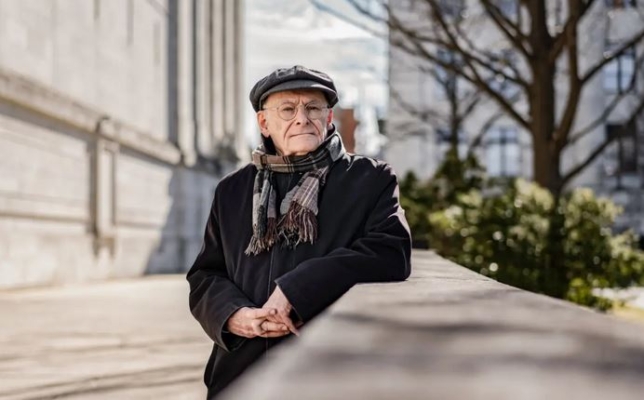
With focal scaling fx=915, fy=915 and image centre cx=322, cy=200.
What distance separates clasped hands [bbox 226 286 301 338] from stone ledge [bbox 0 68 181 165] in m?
13.4

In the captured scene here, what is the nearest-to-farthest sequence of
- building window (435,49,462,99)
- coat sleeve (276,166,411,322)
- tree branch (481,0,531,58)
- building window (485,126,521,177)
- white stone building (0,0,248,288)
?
coat sleeve (276,166,411,322) → tree branch (481,0,531,58) → white stone building (0,0,248,288) → building window (435,49,462,99) → building window (485,126,521,177)

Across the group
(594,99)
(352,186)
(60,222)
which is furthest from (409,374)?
(594,99)

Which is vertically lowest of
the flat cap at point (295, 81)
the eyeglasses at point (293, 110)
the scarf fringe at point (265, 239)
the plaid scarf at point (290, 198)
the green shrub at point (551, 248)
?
the green shrub at point (551, 248)

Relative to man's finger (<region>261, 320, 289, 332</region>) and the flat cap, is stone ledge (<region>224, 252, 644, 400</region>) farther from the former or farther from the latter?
the flat cap

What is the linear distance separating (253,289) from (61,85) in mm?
16849

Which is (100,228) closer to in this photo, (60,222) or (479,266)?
(60,222)

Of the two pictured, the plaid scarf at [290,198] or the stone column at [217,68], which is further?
the stone column at [217,68]

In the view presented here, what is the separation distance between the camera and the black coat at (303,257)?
2.55 metres

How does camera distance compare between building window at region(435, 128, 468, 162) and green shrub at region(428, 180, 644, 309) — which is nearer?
green shrub at region(428, 180, 644, 309)

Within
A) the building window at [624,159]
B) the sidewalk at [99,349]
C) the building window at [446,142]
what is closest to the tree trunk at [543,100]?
the sidewalk at [99,349]

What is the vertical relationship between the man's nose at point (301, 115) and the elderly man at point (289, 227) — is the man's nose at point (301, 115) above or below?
above

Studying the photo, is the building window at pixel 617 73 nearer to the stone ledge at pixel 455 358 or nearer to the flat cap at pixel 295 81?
the flat cap at pixel 295 81

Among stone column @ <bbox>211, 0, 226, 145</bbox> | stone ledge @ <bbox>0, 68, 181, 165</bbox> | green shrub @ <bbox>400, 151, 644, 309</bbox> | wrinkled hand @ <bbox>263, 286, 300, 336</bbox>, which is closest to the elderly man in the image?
wrinkled hand @ <bbox>263, 286, 300, 336</bbox>

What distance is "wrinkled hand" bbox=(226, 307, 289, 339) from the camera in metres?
2.59
